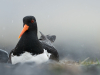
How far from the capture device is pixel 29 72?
3.96m

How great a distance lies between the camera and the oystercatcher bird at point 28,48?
5.68 m

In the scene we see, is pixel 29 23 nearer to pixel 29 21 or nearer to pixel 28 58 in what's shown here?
pixel 29 21

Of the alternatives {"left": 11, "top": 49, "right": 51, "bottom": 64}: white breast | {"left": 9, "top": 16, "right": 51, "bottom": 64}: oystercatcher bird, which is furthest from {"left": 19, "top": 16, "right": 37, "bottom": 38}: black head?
{"left": 11, "top": 49, "right": 51, "bottom": 64}: white breast

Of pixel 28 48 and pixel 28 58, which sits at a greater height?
pixel 28 48

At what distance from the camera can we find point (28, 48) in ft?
18.9

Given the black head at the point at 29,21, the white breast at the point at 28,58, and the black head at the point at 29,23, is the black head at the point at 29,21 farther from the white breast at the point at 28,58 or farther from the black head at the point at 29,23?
the white breast at the point at 28,58

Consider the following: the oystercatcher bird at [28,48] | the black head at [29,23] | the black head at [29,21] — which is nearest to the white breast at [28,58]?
the oystercatcher bird at [28,48]

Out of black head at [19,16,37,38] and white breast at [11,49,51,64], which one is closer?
white breast at [11,49,51,64]

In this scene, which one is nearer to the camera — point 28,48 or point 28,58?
point 28,58

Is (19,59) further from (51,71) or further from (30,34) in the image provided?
(51,71)

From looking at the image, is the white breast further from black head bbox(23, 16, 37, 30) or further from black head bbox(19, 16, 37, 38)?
black head bbox(23, 16, 37, 30)

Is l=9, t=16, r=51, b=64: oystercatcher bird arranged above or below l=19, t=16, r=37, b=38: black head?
below

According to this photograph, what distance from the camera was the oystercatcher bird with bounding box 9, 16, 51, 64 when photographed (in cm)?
568

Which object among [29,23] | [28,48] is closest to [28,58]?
[28,48]
